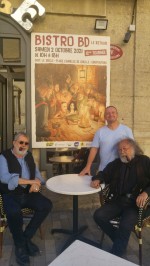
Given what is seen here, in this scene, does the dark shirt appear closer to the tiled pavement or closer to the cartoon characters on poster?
the tiled pavement

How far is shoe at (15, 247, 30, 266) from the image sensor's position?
2729 mm

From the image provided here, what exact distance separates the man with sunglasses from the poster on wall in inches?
35.6

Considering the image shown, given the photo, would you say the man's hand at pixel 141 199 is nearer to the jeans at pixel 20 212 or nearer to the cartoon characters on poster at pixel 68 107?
the jeans at pixel 20 212

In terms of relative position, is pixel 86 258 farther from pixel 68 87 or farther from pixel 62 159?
pixel 68 87

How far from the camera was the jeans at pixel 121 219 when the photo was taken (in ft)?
8.62

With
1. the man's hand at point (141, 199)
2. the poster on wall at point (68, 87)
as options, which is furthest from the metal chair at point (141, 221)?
the poster on wall at point (68, 87)

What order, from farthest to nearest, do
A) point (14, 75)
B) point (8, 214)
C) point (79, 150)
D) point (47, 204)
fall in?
point (14, 75), point (79, 150), point (47, 204), point (8, 214)

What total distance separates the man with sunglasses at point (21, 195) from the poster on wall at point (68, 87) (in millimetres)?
905

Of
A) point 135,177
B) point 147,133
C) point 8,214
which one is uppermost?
point 147,133

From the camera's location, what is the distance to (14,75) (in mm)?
4750

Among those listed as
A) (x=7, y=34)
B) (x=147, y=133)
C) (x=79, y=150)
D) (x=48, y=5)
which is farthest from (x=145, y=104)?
(x=7, y=34)

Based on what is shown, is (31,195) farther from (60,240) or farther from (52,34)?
(52,34)

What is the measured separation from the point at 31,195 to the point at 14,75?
2.42 metres

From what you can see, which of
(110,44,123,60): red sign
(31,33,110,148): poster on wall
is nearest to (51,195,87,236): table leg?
(31,33,110,148): poster on wall
